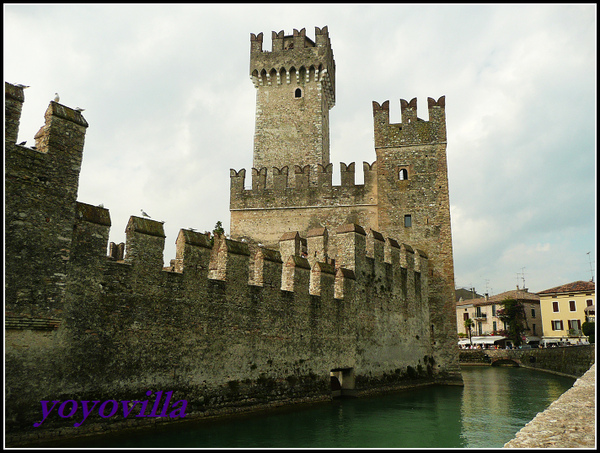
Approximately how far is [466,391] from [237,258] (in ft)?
35.9

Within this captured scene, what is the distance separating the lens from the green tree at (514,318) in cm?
4588

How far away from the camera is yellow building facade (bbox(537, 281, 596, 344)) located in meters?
43.4

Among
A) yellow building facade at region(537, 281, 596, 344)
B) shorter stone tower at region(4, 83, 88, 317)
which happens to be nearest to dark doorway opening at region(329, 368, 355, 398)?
shorter stone tower at region(4, 83, 88, 317)

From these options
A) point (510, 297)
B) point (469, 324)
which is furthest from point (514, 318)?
point (469, 324)

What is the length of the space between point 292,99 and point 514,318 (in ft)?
113

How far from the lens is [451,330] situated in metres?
18.7

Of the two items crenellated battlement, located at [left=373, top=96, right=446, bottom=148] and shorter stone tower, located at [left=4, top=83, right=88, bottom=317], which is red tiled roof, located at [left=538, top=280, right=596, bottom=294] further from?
shorter stone tower, located at [left=4, top=83, right=88, bottom=317]

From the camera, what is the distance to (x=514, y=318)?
46.9 meters

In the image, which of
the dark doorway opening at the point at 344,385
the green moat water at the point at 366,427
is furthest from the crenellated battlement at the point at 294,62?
the green moat water at the point at 366,427

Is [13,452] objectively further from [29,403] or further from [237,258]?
[237,258]

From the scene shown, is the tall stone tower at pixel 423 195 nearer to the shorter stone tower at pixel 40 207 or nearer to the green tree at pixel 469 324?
the shorter stone tower at pixel 40 207

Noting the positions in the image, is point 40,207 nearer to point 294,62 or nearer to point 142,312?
point 142,312

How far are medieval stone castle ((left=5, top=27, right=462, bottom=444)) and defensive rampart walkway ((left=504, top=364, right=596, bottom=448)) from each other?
619 centimetres

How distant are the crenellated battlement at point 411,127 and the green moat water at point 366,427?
10778 mm
